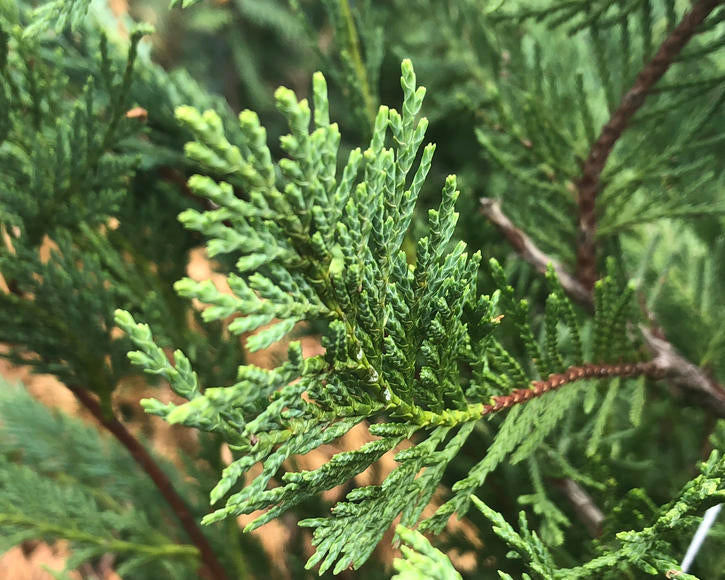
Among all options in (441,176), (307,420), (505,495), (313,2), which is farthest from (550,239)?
(313,2)

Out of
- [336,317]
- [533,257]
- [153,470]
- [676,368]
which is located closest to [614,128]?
[533,257]

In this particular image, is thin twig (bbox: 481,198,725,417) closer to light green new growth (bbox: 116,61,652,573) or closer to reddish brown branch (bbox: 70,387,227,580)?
light green new growth (bbox: 116,61,652,573)

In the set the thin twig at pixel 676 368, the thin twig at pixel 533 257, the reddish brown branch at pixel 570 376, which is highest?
the thin twig at pixel 533 257

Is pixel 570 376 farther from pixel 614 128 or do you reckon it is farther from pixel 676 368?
pixel 614 128

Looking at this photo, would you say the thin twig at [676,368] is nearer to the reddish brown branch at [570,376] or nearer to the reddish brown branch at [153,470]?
the reddish brown branch at [570,376]

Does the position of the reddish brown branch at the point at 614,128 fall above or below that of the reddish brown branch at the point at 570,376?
above

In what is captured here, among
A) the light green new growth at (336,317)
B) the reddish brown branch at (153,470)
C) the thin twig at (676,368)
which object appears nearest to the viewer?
the light green new growth at (336,317)

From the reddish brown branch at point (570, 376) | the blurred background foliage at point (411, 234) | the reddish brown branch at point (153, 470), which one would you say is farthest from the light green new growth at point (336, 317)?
the reddish brown branch at point (153, 470)

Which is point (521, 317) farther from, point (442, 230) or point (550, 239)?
point (550, 239)
